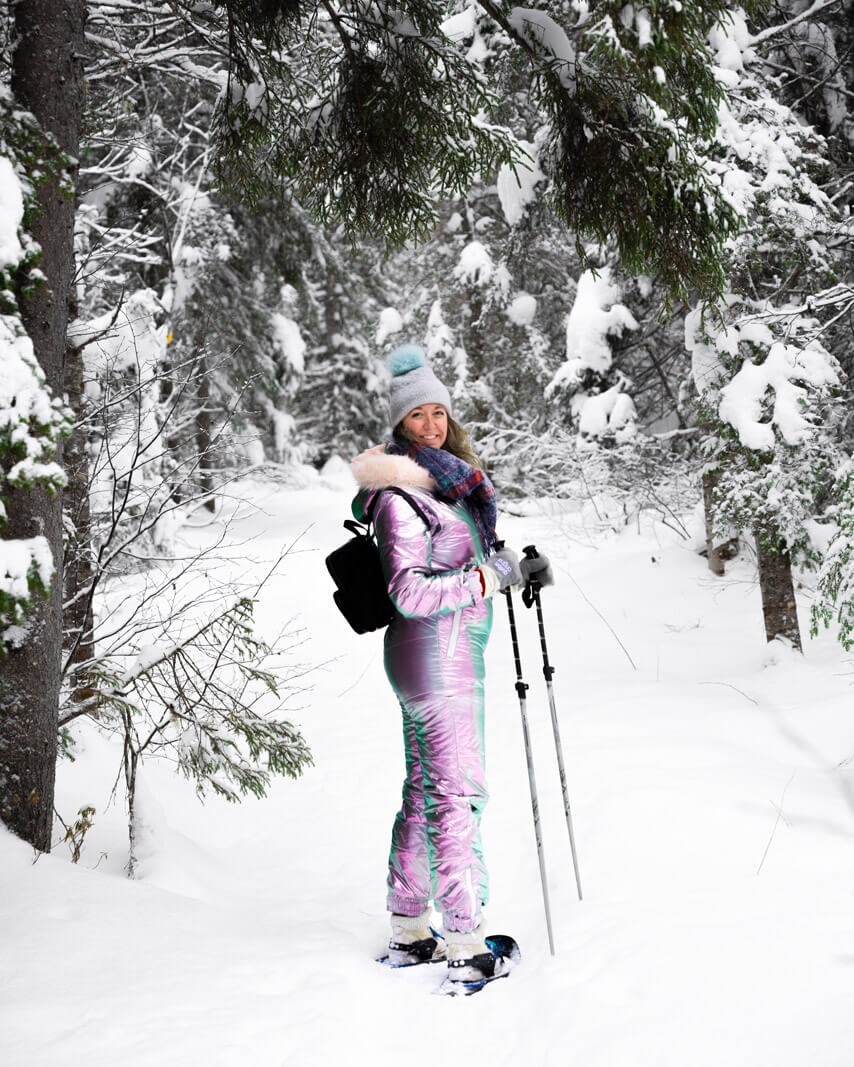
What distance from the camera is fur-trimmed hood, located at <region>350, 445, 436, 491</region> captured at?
127 inches

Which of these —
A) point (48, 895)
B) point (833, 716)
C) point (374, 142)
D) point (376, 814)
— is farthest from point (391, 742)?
point (374, 142)

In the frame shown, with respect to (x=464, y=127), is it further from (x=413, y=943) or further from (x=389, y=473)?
(x=413, y=943)

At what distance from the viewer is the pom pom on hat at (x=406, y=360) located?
11.5ft

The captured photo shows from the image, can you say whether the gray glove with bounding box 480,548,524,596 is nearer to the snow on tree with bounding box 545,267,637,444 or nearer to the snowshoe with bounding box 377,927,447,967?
the snowshoe with bounding box 377,927,447,967

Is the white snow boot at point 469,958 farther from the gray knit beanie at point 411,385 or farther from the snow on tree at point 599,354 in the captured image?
the snow on tree at point 599,354

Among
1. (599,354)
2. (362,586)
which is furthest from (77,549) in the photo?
(599,354)

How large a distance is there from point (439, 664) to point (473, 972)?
111 centimetres

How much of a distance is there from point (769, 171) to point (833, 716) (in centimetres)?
392

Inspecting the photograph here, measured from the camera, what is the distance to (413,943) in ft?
10.8

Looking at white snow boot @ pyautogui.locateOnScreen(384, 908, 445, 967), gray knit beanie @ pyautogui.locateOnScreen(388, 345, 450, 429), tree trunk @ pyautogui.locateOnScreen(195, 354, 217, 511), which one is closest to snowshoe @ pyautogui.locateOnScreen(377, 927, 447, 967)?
white snow boot @ pyautogui.locateOnScreen(384, 908, 445, 967)

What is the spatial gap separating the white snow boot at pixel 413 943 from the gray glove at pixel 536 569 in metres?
1.42

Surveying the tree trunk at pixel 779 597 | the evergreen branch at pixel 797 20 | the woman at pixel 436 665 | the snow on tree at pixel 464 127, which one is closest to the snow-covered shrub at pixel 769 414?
the tree trunk at pixel 779 597

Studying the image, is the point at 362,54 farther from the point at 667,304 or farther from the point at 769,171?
the point at 769,171

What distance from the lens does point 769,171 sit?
615 centimetres
